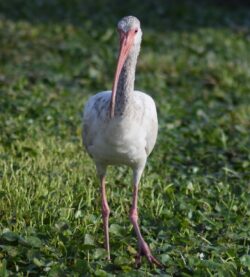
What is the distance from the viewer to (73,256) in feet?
17.0

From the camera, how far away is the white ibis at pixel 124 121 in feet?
16.5

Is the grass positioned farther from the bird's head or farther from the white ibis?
the bird's head

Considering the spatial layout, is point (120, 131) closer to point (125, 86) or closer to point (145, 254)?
point (125, 86)

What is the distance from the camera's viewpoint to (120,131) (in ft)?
16.9

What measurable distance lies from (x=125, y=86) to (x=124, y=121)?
229mm

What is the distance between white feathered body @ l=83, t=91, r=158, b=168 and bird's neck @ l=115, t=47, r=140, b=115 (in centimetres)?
3

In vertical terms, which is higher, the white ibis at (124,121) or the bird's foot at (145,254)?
the white ibis at (124,121)

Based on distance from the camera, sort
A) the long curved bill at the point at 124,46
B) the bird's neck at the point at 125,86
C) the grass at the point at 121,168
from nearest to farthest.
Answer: the long curved bill at the point at 124,46 → the bird's neck at the point at 125,86 → the grass at the point at 121,168

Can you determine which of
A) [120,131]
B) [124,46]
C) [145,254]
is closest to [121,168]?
[145,254]

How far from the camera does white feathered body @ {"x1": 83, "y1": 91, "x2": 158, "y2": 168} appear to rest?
5160 mm

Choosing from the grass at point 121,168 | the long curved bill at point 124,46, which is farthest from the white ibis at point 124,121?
the grass at point 121,168

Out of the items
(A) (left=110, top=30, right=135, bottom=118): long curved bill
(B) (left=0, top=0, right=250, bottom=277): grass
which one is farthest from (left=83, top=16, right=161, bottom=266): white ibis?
(B) (left=0, top=0, right=250, bottom=277): grass

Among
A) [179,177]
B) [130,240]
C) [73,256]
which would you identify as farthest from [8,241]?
[179,177]

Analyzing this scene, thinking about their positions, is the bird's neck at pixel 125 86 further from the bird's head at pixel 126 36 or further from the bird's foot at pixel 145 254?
the bird's foot at pixel 145 254
